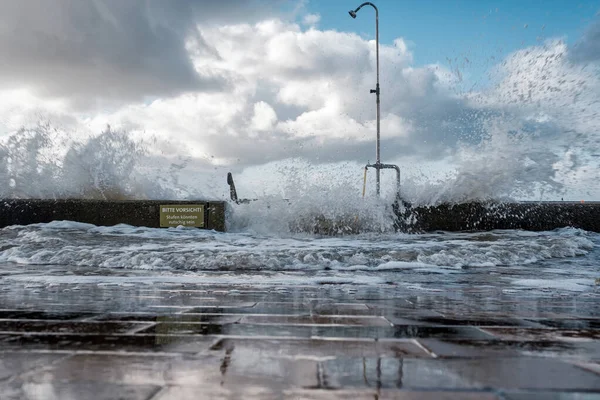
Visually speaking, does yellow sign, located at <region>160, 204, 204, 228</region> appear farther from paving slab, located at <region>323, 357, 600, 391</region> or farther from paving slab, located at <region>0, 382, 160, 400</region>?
paving slab, located at <region>0, 382, 160, 400</region>

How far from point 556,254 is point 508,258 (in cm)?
126

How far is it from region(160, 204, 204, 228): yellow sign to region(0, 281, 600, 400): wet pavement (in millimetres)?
9097

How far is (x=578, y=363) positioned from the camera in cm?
169

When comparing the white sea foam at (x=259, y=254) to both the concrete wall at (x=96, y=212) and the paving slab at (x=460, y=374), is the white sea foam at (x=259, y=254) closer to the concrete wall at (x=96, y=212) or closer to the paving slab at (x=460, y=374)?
the concrete wall at (x=96, y=212)

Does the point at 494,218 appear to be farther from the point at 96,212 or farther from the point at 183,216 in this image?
the point at 96,212

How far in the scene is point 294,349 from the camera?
5.98 ft

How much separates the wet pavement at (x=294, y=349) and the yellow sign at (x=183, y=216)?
9.10 metres

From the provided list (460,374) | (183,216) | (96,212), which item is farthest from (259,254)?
(96,212)

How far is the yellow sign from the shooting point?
12.6 meters

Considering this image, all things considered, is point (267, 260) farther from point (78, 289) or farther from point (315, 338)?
point (315, 338)

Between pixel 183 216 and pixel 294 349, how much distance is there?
36.4 ft

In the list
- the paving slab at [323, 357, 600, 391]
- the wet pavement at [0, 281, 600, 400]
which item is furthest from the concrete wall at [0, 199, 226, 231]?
the paving slab at [323, 357, 600, 391]

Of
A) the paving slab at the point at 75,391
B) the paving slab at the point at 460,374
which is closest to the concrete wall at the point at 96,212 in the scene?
the paving slab at the point at 460,374

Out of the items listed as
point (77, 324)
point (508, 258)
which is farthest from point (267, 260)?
point (77, 324)
